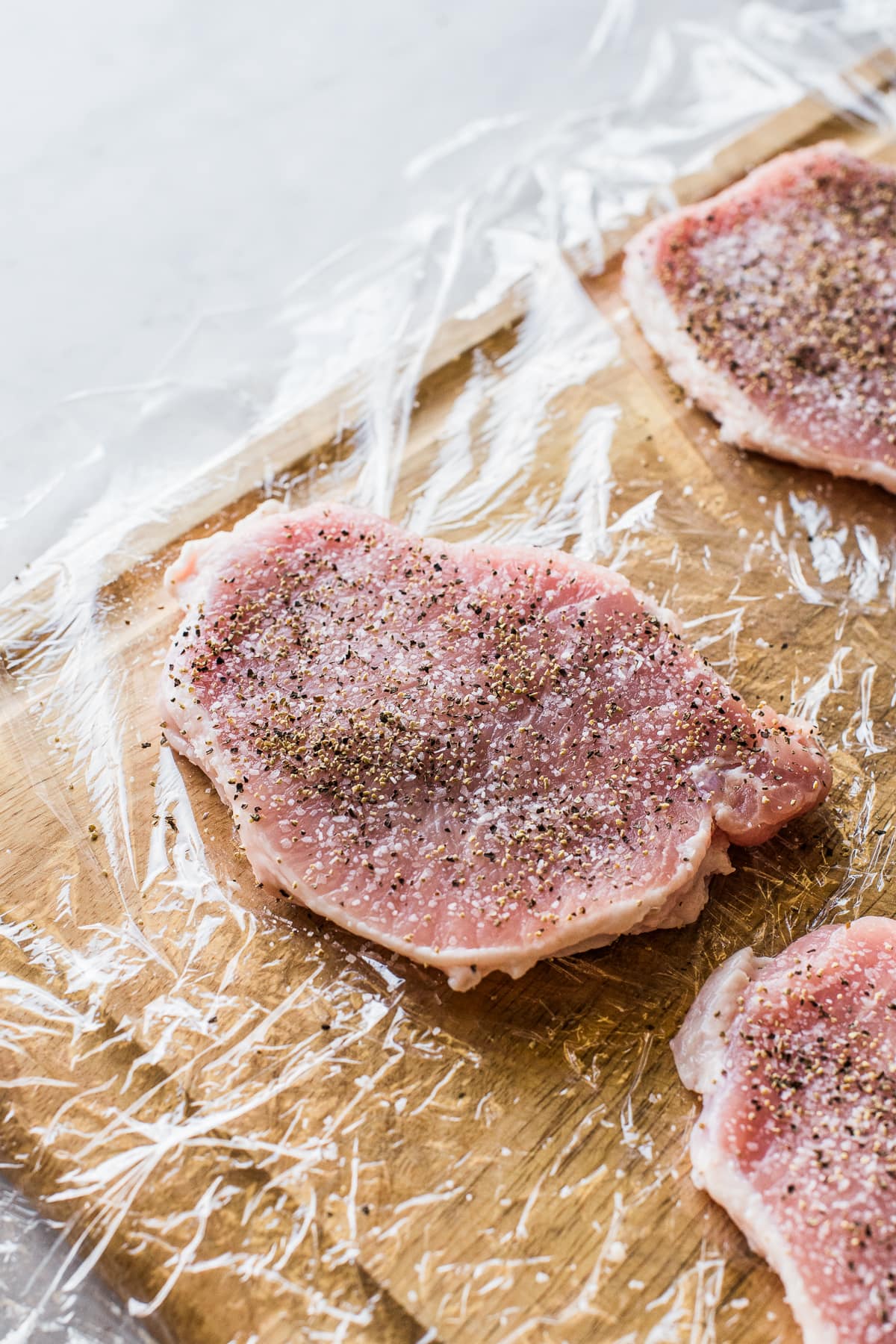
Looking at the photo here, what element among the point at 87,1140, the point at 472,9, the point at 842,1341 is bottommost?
the point at 842,1341

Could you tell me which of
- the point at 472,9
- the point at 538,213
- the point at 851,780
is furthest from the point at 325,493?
the point at 472,9

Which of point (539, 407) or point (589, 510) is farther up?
point (539, 407)

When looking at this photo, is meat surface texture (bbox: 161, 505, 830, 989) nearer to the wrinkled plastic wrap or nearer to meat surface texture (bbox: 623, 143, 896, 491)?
the wrinkled plastic wrap

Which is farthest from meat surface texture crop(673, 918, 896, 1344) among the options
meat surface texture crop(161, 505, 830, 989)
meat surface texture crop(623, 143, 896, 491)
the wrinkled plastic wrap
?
meat surface texture crop(623, 143, 896, 491)

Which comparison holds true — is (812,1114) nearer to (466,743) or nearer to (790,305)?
(466,743)

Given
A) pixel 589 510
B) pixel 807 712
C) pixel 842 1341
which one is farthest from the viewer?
pixel 589 510

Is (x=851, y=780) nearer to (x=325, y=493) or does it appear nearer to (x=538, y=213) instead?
(x=325, y=493)

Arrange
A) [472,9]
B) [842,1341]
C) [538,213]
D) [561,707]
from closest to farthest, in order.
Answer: [842,1341] < [561,707] < [538,213] < [472,9]
